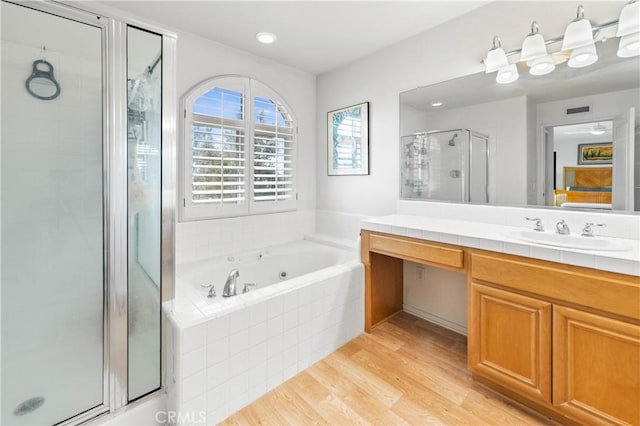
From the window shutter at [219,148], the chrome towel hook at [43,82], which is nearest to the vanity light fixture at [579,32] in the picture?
the window shutter at [219,148]

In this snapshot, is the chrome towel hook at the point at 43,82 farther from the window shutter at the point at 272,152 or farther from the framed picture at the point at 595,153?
the framed picture at the point at 595,153

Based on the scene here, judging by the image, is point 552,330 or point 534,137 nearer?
point 552,330

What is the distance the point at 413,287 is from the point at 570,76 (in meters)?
1.85

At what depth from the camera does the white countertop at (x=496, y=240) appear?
122 centimetres

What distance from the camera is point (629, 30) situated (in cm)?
155

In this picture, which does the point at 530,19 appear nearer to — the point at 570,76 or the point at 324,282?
the point at 570,76

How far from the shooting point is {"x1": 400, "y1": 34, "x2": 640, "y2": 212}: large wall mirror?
5.32 feet

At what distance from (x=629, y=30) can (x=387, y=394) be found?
7.74ft

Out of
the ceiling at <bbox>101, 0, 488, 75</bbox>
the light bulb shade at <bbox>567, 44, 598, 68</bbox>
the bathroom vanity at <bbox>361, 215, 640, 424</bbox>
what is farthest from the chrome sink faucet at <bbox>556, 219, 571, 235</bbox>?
the ceiling at <bbox>101, 0, 488, 75</bbox>

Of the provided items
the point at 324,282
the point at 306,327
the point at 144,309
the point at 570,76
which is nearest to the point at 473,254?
the point at 324,282

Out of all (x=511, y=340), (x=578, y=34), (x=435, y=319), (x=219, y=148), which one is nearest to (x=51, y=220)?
(x=219, y=148)

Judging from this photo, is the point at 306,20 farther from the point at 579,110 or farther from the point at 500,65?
the point at 579,110

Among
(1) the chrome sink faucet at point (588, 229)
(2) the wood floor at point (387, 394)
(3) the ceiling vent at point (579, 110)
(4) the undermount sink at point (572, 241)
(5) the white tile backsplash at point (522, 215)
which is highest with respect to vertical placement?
(3) the ceiling vent at point (579, 110)

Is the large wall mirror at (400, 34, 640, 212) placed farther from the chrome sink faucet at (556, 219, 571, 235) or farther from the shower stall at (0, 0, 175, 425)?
the shower stall at (0, 0, 175, 425)
